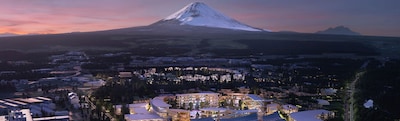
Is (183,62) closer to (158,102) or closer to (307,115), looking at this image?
(158,102)

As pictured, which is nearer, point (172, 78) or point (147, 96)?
point (147, 96)

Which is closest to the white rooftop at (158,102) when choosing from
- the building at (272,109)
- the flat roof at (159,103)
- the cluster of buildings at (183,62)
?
the flat roof at (159,103)

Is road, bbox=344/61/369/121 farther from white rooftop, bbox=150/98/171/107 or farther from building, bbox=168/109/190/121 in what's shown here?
white rooftop, bbox=150/98/171/107

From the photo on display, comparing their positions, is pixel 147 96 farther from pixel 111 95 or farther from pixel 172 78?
pixel 172 78

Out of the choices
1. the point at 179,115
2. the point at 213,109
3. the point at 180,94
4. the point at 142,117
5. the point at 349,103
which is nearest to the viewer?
the point at 142,117

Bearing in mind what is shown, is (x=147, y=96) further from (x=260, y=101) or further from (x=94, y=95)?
(x=260, y=101)


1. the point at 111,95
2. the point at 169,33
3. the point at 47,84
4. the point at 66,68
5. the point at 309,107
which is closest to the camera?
the point at 309,107

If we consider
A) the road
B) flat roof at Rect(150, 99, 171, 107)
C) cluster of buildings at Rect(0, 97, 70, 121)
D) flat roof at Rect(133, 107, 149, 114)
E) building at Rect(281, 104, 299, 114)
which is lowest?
building at Rect(281, 104, 299, 114)

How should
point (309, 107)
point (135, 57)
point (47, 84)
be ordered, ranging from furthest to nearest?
1. point (135, 57)
2. point (47, 84)
3. point (309, 107)

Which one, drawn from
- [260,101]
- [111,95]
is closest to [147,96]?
[111,95]

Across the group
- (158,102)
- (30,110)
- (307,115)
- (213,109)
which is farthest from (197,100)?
(30,110)

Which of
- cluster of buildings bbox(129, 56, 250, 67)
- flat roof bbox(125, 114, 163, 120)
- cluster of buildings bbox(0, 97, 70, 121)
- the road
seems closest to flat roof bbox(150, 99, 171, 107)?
flat roof bbox(125, 114, 163, 120)
